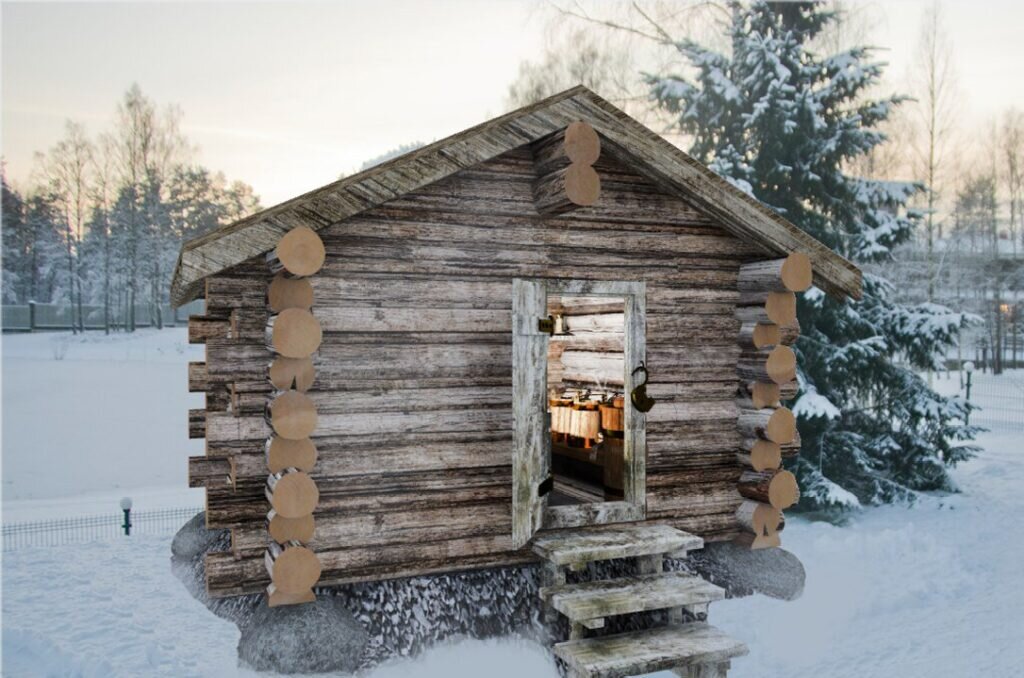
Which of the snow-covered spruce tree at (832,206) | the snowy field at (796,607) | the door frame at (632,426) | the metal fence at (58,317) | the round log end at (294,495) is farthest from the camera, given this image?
the metal fence at (58,317)

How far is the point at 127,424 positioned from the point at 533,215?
21.6m

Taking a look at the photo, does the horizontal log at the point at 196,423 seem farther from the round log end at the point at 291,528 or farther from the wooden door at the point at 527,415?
the wooden door at the point at 527,415

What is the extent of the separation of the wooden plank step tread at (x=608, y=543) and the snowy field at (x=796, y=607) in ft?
2.98

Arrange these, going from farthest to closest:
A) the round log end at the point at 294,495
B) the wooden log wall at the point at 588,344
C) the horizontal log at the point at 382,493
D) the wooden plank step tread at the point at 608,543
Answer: the wooden log wall at the point at 588,344
the wooden plank step tread at the point at 608,543
the horizontal log at the point at 382,493
the round log end at the point at 294,495

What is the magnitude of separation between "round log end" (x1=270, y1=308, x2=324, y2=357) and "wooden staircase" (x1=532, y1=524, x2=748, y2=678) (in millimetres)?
2668

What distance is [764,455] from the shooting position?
8445mm

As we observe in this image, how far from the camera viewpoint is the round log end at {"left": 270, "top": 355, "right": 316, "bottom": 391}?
645 cm

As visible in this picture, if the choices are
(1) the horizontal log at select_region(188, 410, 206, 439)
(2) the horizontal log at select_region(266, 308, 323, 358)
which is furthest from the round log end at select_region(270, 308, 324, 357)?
(1) the horizontal log at select_region(188, 410, 206, 439)

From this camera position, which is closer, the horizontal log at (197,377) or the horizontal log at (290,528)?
the horizontal log at (290,528)

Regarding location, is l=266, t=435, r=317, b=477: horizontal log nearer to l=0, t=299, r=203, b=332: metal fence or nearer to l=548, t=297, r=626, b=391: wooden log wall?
l=548, t=297, r=626, b=391: wooden log wall

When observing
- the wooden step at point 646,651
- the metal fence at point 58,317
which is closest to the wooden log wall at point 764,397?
the wooden step at point 646,651

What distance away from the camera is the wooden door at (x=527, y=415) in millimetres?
7449

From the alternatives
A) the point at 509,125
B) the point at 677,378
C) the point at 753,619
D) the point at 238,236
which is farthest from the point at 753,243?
the point at 238,236

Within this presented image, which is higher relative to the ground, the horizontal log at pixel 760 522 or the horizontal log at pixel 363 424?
the horizontal log at pixel 363 424
